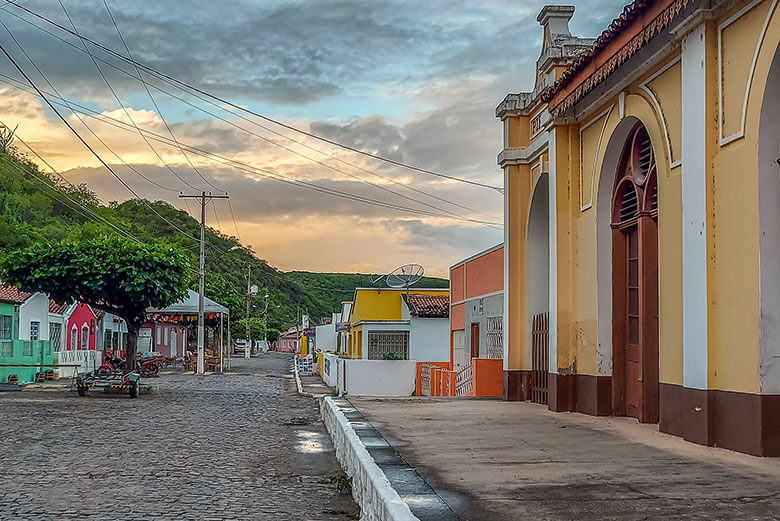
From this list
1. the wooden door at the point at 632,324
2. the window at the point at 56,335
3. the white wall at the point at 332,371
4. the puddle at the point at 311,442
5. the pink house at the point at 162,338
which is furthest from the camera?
the pink house at the point at 162,338

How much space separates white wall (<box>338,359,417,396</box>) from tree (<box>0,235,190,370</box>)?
5.42 m

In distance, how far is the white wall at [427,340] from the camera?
35094 mm

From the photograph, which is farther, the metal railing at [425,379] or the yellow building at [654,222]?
the metal railing at [425,379]

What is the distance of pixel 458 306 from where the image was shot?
2534cm

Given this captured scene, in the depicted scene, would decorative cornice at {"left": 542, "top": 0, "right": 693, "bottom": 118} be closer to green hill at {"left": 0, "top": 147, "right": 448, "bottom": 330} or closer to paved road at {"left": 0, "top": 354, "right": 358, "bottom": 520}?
paved road at {"left": 0, "top": 354, "right": 358, "bottom": 520}

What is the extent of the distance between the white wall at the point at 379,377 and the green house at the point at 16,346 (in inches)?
373

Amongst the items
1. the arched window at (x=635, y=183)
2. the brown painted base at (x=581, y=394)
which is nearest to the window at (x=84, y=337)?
the brown painted base at (x=581, y=394)

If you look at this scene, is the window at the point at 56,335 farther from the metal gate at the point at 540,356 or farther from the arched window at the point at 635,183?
the arched window at the point at 635,183

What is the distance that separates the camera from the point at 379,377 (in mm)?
26062

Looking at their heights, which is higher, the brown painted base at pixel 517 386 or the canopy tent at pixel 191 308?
the canopy tent at pixel 191 308

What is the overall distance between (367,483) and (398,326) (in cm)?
2947

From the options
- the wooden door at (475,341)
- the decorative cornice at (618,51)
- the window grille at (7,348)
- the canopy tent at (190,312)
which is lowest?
the window grille at (7,348)

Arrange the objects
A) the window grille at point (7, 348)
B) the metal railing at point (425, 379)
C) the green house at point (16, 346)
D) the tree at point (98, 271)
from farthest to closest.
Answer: the green house at point (16, 346)
the window grille at point (7, 348)
the metal railing at point (425, 379)
the tree at point (98, 271)

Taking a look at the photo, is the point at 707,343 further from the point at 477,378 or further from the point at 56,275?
the point at 56,275
